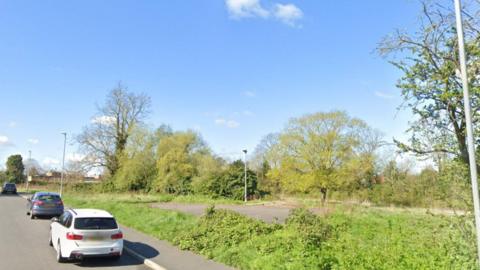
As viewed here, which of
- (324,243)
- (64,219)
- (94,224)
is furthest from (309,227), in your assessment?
(64,219)

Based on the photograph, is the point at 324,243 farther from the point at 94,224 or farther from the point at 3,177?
the point at 3,177

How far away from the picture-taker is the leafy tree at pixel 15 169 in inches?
3292

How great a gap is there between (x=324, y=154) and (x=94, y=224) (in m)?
28.5

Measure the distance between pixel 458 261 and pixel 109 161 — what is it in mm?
52556

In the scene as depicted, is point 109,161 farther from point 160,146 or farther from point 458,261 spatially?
point 458,261

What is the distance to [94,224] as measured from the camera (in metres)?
10.5

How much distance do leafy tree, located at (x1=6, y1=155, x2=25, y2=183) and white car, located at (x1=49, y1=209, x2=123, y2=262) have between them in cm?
Result: 8673

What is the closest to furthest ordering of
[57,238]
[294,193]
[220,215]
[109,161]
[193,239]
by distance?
[57,238], [193,239], [220,215], [294,193], [109,161]

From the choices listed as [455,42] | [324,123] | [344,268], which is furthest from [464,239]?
[324,123]

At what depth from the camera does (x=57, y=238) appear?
11367 millimetres

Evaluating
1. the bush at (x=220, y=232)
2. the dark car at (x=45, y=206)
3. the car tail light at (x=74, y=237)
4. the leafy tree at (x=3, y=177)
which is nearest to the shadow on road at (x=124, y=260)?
the car tail light at (x=74, y=237)

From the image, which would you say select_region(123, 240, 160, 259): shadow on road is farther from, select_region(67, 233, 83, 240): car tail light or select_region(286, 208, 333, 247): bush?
select_region(286, 208, 333, 247): bush

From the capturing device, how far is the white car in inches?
397

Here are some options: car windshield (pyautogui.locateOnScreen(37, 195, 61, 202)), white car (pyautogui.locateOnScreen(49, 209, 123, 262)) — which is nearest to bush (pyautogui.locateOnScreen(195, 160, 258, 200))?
car windshield (pyautogui.locateOnScreen(37, 195, 61, 202))
